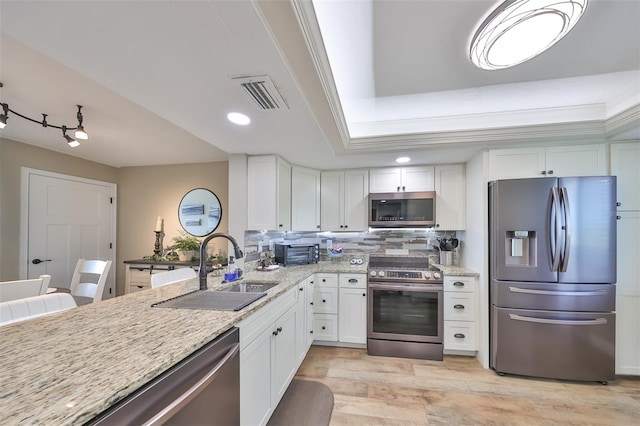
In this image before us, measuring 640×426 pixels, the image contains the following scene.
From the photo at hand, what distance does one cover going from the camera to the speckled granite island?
25.1 inches

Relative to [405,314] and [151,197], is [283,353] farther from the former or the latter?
[151,197]

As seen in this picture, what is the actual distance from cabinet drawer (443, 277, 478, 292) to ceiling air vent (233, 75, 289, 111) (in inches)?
98.2

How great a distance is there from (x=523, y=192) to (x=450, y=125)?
94 cm

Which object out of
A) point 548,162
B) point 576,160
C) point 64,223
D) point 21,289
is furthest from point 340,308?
point 64,223

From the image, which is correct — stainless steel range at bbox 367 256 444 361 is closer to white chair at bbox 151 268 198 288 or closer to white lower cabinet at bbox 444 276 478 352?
white lower cabinet at bbox 444 276 478 352

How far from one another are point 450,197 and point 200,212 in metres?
3.71

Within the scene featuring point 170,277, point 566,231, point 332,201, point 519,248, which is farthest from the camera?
point 332,201

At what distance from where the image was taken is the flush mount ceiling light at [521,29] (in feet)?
4.12

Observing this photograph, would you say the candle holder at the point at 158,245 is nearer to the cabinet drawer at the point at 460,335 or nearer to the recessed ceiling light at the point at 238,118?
the recessed ceiling light at the point at 238,118

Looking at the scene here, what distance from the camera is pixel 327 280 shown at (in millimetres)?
3088

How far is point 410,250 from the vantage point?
357 centimetres

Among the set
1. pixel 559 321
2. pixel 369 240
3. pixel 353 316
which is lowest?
pixel 353 316

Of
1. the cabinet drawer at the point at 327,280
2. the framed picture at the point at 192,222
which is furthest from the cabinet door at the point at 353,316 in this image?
the framed picture at the point at 192,222

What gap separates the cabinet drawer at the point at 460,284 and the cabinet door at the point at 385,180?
50.1 inches
